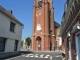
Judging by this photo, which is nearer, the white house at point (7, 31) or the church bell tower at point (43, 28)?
the white house at point (7, 31)

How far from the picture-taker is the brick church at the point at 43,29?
128 feet

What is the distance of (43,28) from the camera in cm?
4016

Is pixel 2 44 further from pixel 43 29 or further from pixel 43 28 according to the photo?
pixel 43 28

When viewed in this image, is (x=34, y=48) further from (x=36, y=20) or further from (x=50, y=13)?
(x=50, y=13)

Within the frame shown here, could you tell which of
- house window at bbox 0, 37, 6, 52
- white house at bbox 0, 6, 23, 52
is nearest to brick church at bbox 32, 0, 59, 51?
white house at bbox 0, 6, 23, 52

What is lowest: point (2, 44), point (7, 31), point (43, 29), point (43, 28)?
point (2, 44)

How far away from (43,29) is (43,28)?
40 cm

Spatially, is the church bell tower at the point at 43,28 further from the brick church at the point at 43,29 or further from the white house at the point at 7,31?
the white house at the point at 7,31

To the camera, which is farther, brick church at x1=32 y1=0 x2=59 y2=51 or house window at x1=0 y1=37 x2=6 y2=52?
brick church at x1=32 y1=0 x2=59 y2=51

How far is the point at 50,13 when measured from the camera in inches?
1758

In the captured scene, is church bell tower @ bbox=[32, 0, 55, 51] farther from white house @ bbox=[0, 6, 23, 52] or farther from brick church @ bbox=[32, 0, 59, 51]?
white house @ bbox=[0, 6, 23, 52]

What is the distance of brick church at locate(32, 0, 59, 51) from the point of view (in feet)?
128

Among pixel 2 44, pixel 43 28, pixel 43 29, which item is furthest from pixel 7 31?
pixel 43 28

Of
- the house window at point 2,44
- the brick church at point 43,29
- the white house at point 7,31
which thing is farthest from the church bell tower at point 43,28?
the house window at point 2,44
